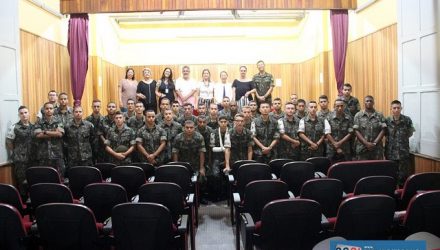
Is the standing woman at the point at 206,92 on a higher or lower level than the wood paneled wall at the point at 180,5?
lower

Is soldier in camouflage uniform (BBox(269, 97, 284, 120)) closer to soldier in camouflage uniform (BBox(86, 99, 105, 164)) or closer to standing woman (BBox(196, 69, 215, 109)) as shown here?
standing woman (BBox(196, 69, 215, 109))

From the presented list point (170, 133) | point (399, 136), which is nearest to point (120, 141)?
point (170, 133)

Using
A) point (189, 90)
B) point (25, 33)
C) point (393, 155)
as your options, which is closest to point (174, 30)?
point (189, 90)

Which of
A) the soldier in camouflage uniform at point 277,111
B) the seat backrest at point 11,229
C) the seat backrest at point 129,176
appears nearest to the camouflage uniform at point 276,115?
the soldier in camouflage uniform at point 277,111

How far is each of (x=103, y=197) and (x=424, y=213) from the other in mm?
2706

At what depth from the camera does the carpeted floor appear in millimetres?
4738

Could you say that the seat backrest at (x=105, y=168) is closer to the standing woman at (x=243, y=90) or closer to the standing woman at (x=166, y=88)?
the standing woman at (x=166, y=88)

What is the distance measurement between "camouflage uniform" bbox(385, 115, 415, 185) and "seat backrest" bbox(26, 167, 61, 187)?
480 centimetres

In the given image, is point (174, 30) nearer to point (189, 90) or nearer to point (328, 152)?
point (189, 90)

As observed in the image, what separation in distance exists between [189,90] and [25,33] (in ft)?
11.7

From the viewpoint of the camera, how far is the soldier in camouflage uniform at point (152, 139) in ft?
21.9

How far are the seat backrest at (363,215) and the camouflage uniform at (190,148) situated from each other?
11.9 ft

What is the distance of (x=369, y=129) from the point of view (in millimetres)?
6695

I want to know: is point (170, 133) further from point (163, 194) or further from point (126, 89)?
point (163, 194)
